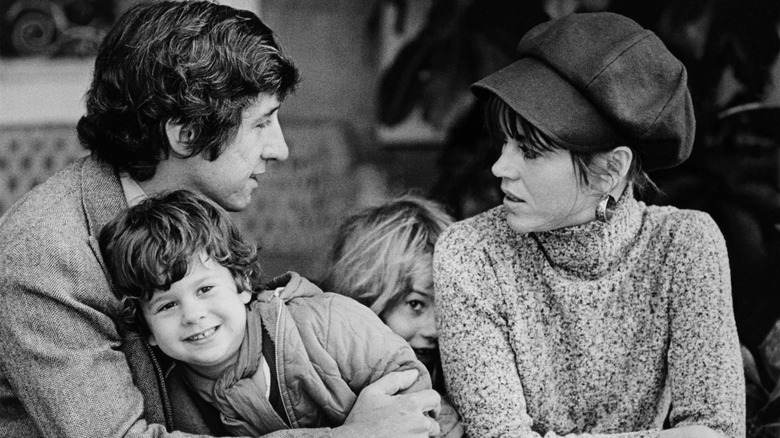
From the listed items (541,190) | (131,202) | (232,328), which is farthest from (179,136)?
(541,190)

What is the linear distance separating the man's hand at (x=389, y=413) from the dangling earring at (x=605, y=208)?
18.2 inches

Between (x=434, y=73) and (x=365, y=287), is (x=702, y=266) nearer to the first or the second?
(x=365, y=287)

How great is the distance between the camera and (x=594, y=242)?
1798 mm

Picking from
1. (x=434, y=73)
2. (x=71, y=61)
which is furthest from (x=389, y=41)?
(x=71, y=61)

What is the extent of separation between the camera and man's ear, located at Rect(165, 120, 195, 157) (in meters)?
1.86

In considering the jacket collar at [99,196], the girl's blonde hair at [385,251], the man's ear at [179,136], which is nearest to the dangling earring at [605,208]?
the girl's blonde hair at [385,251]

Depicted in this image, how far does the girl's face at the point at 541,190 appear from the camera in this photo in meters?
1.73

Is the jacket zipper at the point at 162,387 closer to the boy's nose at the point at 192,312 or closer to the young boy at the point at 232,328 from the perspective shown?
the young boy at the point at 232,328

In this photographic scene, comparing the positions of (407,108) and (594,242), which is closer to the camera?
(594,242)

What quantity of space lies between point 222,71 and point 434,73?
4.36ft

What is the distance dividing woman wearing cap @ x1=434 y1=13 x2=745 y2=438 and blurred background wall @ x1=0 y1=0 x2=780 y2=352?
1.95 feet

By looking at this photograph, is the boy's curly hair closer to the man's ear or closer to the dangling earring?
the man's ear

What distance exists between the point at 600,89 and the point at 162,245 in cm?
80

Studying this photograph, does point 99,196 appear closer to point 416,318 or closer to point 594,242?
point 416,318
